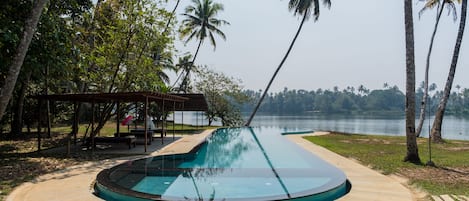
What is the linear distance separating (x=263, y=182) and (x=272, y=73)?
58.4 feet

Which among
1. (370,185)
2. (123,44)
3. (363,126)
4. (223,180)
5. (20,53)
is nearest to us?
(370,185)

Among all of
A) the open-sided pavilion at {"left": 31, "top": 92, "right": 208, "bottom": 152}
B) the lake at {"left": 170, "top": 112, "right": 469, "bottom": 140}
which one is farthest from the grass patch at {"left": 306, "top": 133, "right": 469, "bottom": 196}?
the lake at {"left": 170, "top": 112, "right": 469, "bottom": 140}

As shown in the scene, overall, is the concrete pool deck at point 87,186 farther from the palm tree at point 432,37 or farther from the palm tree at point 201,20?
the palm tree at point 201,20

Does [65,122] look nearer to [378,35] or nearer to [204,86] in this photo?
[204,86]

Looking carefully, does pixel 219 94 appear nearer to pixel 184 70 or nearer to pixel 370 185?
pixel 184 70

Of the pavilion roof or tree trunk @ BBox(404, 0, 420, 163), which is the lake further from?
tree trunk @ BBox(404, 0, 420, 163)

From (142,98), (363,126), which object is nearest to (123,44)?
(142,98)

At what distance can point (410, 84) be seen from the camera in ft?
27.0

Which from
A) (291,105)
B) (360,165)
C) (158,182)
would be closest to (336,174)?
(360,165)

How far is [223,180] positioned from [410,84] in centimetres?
517

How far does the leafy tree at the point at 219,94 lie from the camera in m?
27.4

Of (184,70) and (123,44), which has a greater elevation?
(184,70)

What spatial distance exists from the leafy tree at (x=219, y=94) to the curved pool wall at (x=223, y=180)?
17.8 meters

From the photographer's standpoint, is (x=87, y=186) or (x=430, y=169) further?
(x=430, y=169)
